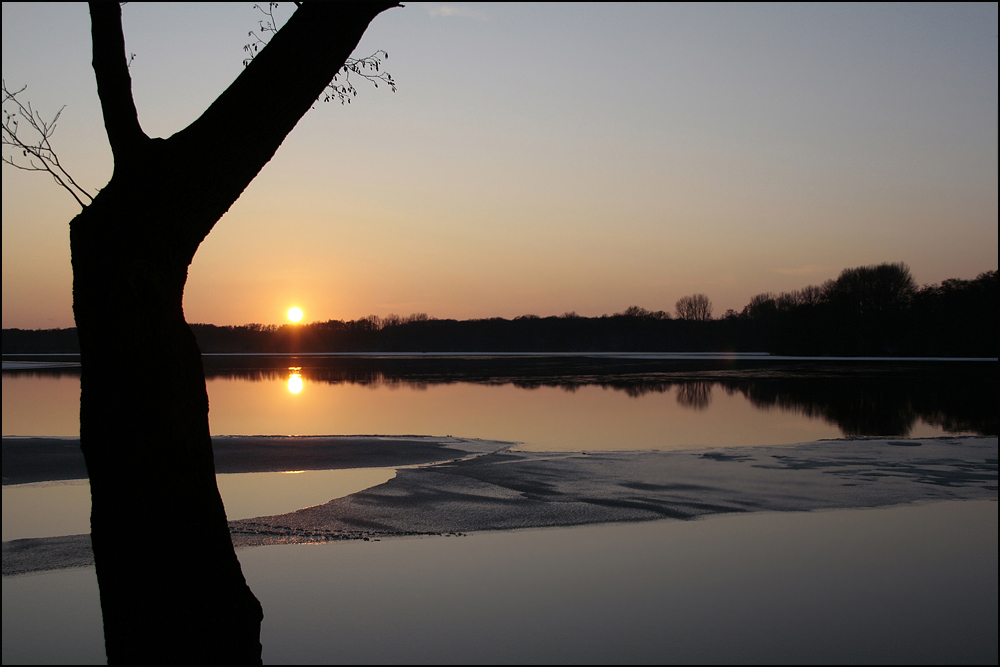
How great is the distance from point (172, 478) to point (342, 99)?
2477mm

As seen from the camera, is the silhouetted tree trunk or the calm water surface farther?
the calm water surface

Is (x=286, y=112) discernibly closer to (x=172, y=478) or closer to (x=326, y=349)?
(x=172, y=478)

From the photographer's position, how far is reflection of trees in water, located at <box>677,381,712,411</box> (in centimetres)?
2364

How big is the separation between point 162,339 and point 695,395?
25.3m

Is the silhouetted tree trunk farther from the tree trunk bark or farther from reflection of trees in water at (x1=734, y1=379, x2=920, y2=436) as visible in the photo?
reflection of trees in water at (x1=734, y1=379, x2=920, y2=436)

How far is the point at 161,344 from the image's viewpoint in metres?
3.47

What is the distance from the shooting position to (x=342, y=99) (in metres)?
→ 4.55

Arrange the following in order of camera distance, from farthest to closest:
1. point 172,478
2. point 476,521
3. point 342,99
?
1. point 476,521
2. point 342,99
3. point 172,478

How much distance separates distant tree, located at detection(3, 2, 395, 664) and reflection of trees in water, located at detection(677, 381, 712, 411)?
65.7 feet

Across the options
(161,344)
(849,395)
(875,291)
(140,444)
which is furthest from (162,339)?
(875,291)

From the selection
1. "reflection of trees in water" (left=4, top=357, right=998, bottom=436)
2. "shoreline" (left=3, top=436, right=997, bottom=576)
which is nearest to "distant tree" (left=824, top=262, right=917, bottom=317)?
"reflection of trees in water" (left=4, top=357, right=998, bottom=436)

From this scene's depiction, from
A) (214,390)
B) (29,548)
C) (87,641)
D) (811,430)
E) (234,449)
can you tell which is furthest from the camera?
(214,390)

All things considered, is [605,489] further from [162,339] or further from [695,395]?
[695,395]

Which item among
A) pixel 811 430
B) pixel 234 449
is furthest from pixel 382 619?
pixel 811 430
